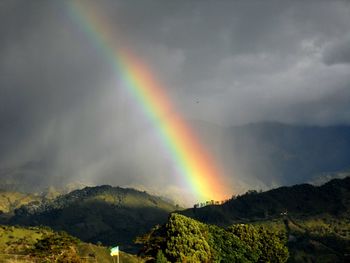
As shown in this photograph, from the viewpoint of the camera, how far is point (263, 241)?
652 ft

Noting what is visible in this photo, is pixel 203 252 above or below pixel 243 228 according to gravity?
below

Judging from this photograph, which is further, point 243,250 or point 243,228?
point 243,228

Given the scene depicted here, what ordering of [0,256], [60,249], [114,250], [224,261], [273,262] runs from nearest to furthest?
1. [114,250]
2. [60,249]
3. [224,261]
4. [0,256]
5. [273,262]

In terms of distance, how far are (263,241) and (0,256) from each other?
10262cm

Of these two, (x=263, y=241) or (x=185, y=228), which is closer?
(x=185, y=228)

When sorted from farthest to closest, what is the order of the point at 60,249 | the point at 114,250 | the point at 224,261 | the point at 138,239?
the point at 224,261, the point at 138,239, the point at 60,249, the point at 114,250

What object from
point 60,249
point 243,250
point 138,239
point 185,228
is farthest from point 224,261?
point 60,249

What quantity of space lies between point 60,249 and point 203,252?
44.3 m

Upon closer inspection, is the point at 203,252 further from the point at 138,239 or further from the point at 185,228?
the point at 138,239

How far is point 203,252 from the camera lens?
153 meters

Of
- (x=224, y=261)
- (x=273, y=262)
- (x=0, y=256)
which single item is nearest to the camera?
Result: (x=224, y=261)

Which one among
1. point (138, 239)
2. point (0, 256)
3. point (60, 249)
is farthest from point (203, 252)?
point (0, 256)

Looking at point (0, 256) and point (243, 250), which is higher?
point (0, 256)

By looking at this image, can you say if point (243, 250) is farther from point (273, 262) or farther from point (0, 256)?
point (0, 256)
